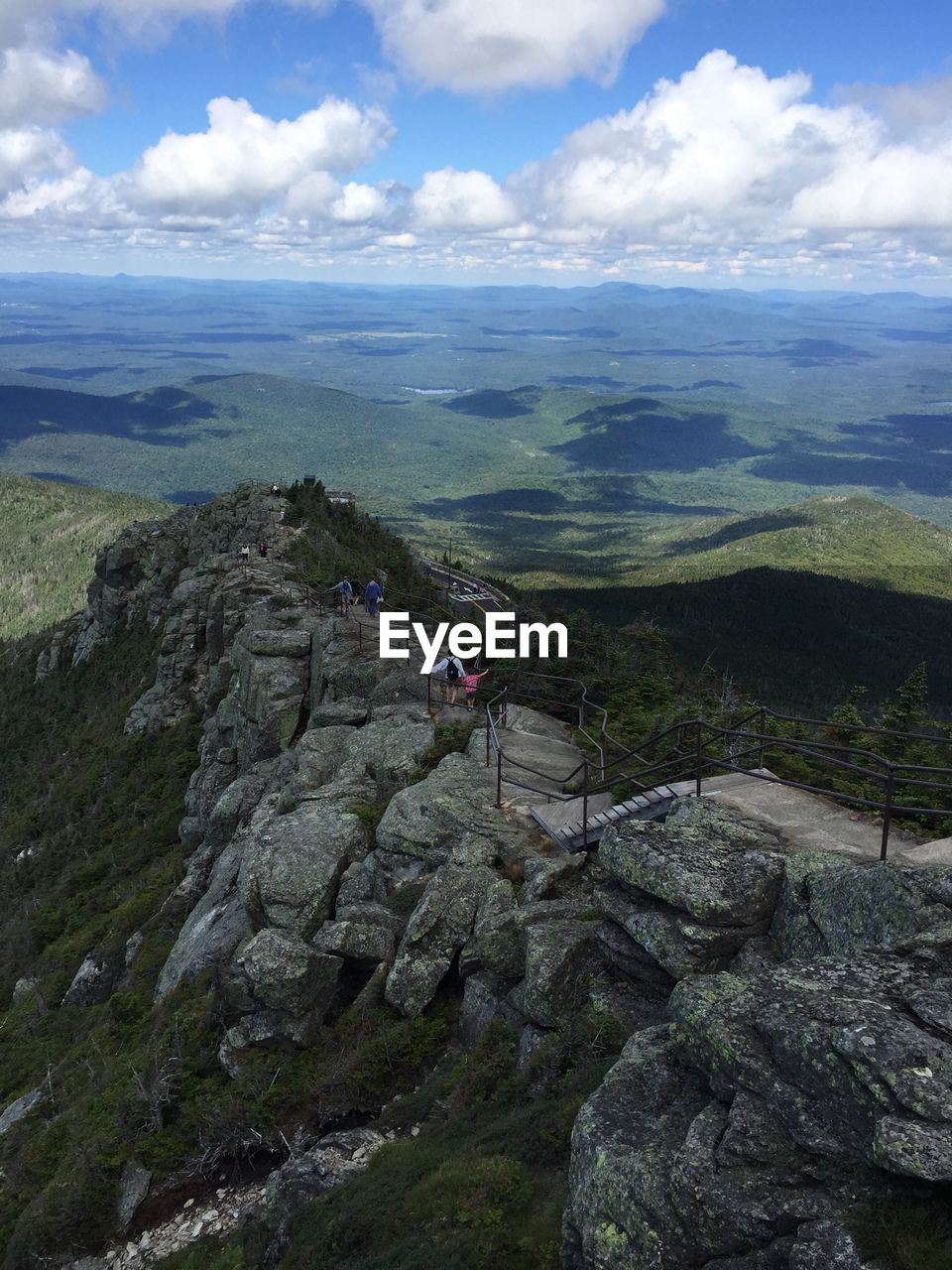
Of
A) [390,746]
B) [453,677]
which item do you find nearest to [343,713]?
[453,677]

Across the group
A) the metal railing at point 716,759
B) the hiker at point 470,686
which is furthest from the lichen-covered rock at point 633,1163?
the hiker at point 470,686

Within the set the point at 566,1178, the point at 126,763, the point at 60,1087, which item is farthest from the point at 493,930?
the point at 126,763

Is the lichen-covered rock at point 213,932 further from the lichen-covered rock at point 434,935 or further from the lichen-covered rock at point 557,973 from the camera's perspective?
the lichen-covered rock at point 557,973

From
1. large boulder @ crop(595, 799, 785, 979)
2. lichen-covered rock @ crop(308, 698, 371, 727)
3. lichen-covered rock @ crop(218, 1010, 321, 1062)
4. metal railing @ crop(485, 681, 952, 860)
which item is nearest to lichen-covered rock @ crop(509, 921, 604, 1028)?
large boulder @ crop(595, 799, 785, 979)

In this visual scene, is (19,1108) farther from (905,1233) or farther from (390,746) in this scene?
(905,1233)

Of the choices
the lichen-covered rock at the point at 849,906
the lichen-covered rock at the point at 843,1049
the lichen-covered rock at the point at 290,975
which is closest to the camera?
the lichen-covered rock at the point at 843,1049

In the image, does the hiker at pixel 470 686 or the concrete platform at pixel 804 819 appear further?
the hiker at pixel 470 686

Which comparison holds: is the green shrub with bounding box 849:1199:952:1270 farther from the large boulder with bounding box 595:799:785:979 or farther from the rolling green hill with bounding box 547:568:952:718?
the rolling green hill with bounding box 547:568:952:718
